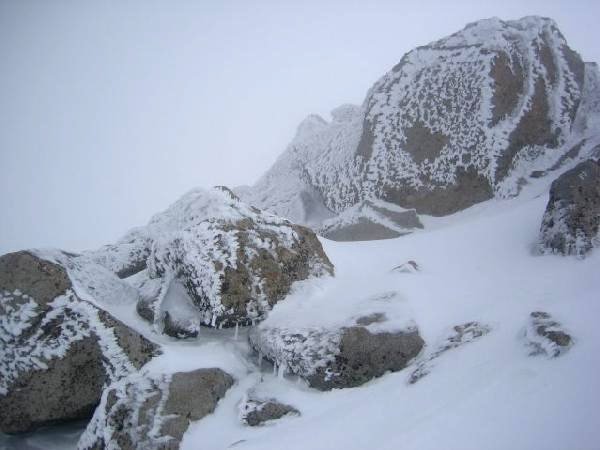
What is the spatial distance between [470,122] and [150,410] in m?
12.4

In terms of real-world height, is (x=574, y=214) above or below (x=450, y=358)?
above

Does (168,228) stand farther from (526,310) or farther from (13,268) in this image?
(526,310)

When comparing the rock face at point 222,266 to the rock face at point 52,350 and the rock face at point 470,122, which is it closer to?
the rock face at point 52,350

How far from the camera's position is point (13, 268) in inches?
349

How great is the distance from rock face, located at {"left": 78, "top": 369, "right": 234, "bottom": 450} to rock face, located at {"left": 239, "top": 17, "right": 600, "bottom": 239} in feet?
26.2

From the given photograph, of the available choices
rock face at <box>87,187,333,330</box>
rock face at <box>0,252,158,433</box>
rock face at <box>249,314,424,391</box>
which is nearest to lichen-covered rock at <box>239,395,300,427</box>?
rock face at <box>249,314,424,391</box>

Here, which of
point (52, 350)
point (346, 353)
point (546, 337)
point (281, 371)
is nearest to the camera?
point (546, 337)

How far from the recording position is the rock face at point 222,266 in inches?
362

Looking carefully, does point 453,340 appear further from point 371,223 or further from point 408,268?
point 371,223

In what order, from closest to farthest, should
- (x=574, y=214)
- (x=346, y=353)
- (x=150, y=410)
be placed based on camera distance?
(x=150, y=410) < (x=346, y=353) < (x=574, y=214)

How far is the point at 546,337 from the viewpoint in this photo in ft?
18.7

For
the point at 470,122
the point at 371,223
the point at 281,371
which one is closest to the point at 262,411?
the point at 281,371

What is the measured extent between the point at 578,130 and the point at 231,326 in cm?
1281

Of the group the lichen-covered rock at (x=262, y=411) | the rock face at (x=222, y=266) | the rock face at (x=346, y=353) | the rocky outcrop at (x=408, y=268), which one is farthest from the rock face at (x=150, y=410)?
the rocky outcrop at (x=408, y=268)
